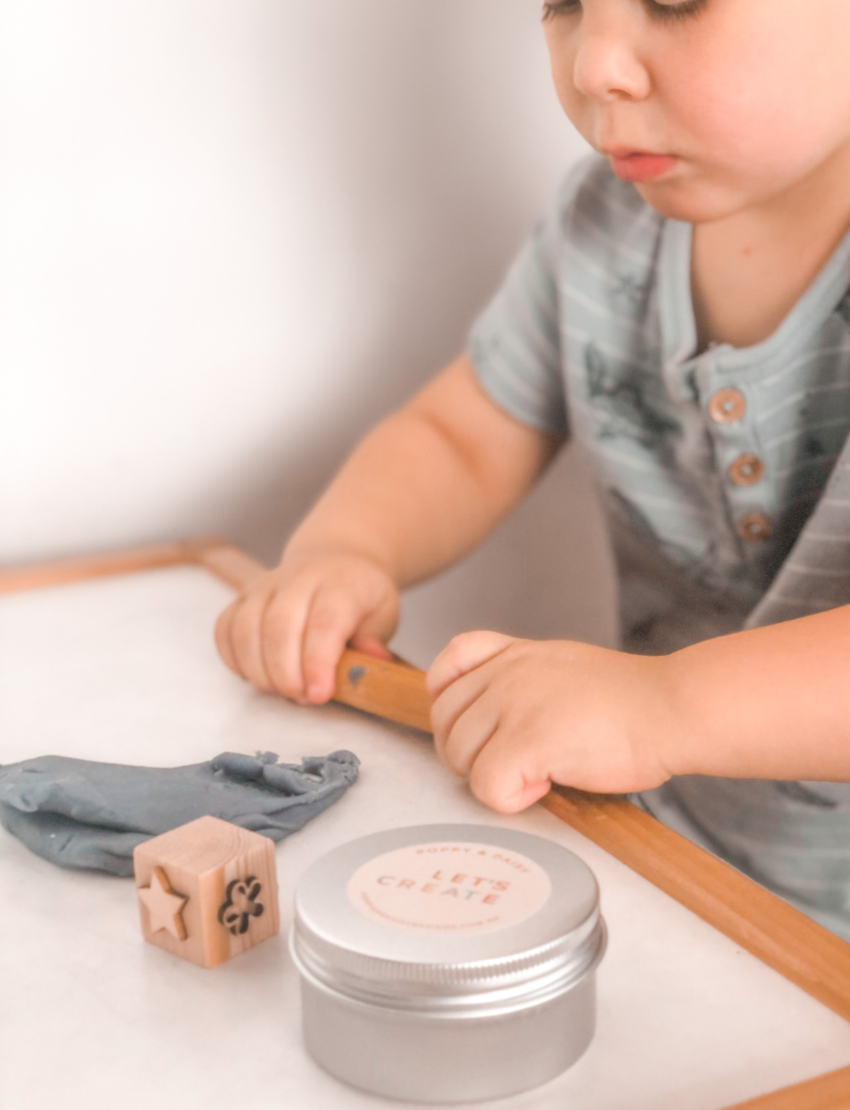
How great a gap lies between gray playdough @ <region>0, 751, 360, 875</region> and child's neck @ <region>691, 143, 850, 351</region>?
349mm

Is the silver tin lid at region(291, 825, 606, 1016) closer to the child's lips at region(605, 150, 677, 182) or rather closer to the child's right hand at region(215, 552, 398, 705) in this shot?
the child's right hand at region(215, 552, 398, 705)

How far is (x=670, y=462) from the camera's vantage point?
66 centimetres

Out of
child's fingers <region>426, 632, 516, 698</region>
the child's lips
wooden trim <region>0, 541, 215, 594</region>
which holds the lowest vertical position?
wooden trim <region>0, 541, 215, 594</region>

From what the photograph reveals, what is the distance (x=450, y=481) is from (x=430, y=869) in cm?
44

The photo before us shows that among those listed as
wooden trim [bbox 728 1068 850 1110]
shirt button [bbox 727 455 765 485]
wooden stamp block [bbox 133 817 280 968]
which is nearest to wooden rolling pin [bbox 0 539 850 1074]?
wooden trim [bbox 728 1068 850 1110]

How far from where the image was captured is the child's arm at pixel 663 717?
0.38m

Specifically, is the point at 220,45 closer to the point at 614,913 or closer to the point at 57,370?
the point at 57,370

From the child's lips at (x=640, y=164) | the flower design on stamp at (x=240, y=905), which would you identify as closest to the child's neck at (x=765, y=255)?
the child's lips at (x=640, y=164)

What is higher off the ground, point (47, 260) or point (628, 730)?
point (47, 260)

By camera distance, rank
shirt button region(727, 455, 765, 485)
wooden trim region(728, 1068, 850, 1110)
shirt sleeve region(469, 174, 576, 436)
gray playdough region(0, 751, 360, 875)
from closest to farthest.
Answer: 1. wooden trim region(728, 1068, 850, 1110)
2. gray playdough region(0, 751, 360, 875)
3. shirt button region(727, 455, 765, 485)
4. shirt sleeve region(469, 174, 576, 436)

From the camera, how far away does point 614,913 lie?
32 centimetres

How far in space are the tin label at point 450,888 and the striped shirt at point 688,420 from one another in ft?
1.10

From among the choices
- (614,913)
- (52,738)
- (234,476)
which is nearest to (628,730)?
(614,913)

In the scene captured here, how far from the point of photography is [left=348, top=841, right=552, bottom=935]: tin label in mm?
262
